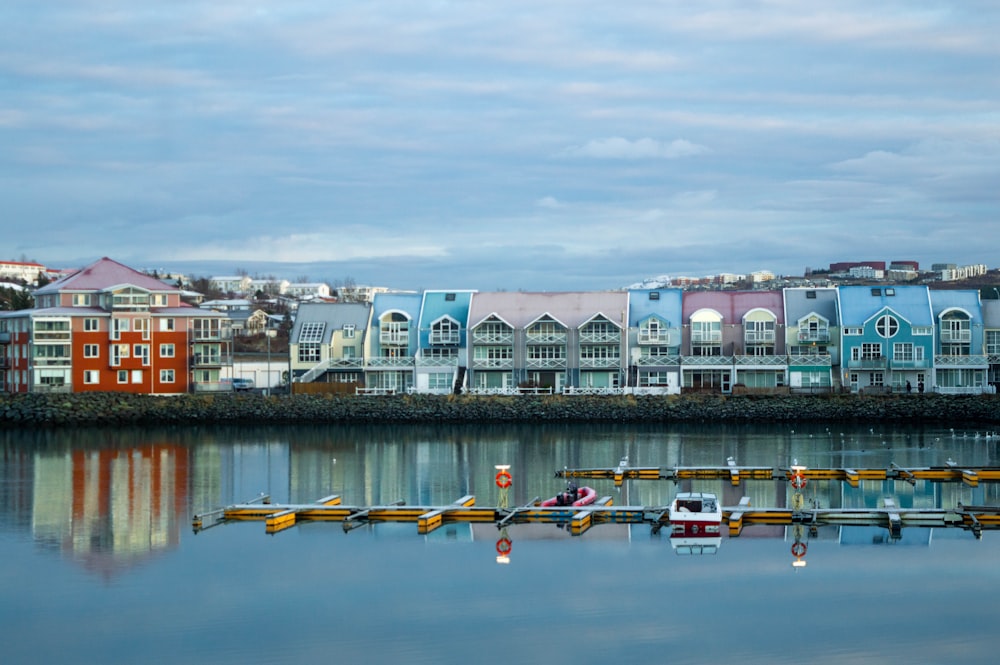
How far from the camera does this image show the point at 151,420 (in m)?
65.8

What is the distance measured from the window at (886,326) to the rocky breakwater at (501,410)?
4205 millimetres

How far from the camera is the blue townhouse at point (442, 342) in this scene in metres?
72.4

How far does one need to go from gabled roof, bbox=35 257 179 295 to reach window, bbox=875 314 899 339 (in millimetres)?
38468

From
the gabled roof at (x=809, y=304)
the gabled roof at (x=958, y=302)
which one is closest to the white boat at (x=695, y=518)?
the gabled roof at (x=809, y=304)

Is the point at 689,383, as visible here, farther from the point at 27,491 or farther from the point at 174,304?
the point at 27,491

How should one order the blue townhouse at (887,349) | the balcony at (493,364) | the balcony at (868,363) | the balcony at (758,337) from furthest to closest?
the balcony at (493,364)
the balcony at (758,337)
the balcony at (868,363)
the blue townhouse at (887,349)

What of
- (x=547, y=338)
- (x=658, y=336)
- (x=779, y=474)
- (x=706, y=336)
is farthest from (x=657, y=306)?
(x=779, y=474)

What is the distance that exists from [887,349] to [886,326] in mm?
1219

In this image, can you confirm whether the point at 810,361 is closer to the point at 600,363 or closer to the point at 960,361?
the point at 960,361

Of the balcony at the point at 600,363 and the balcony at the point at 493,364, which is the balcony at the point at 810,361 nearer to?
the balcony at the point at 600,363

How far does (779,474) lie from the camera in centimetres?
4525

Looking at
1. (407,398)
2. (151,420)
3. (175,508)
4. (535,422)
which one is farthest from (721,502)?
(151,420)

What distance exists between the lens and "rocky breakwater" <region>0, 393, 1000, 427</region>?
65062 millimetres

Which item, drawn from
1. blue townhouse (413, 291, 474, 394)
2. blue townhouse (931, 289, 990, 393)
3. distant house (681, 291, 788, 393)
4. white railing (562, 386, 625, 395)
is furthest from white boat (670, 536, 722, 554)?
blue townhouse (931, 289, 990, 393)
